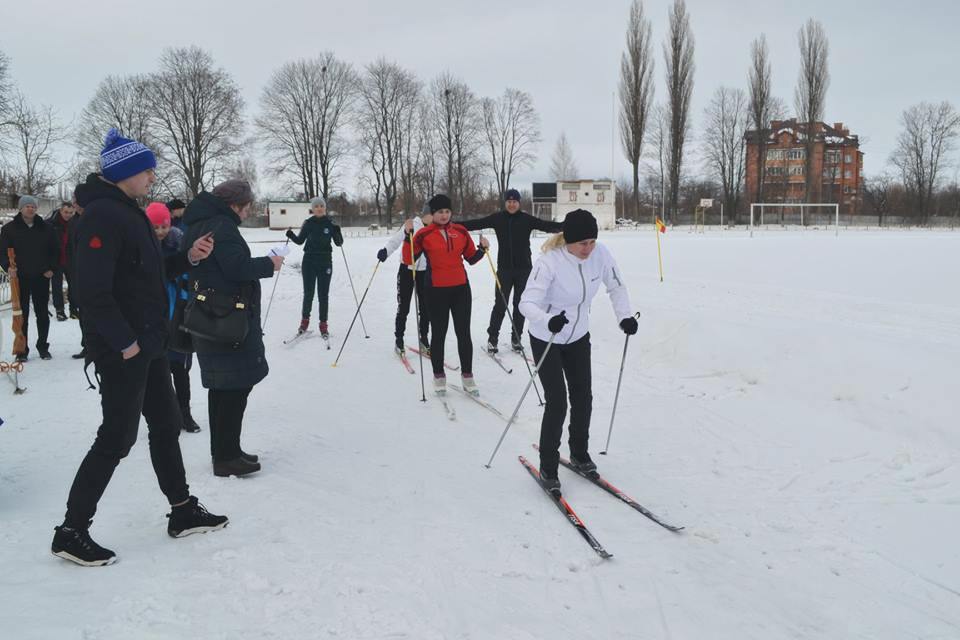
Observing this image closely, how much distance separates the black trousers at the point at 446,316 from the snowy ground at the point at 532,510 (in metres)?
0.50

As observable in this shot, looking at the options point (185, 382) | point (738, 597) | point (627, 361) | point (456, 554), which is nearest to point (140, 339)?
point (456, 554)

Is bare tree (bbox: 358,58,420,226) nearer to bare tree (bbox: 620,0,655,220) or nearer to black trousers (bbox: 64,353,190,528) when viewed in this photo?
bare tree (bbox: 620,0,655,220)

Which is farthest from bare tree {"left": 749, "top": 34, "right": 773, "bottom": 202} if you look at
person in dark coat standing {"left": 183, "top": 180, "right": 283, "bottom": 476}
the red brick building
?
person in dark coat standing {"left": 183, "top": 180, "right": 283, "bottom": 476}

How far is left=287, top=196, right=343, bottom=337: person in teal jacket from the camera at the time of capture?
9.21 meters

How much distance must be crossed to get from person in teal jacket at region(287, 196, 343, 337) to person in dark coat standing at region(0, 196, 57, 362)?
3184 millimetres

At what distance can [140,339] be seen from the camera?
297cm

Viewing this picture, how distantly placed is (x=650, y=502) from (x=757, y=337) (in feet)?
14.0

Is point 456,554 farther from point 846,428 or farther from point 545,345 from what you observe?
point 846,428

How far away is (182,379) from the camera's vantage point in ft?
16.6

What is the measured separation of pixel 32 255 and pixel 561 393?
751cm

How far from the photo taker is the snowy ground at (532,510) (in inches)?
109

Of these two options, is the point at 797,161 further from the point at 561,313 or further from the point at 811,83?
the point at 561,313

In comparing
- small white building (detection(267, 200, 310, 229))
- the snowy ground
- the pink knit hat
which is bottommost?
the snowy ground

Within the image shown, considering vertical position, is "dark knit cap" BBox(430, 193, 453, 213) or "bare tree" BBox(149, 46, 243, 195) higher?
"bare tree" BBox(149, 46, 243, 195)
